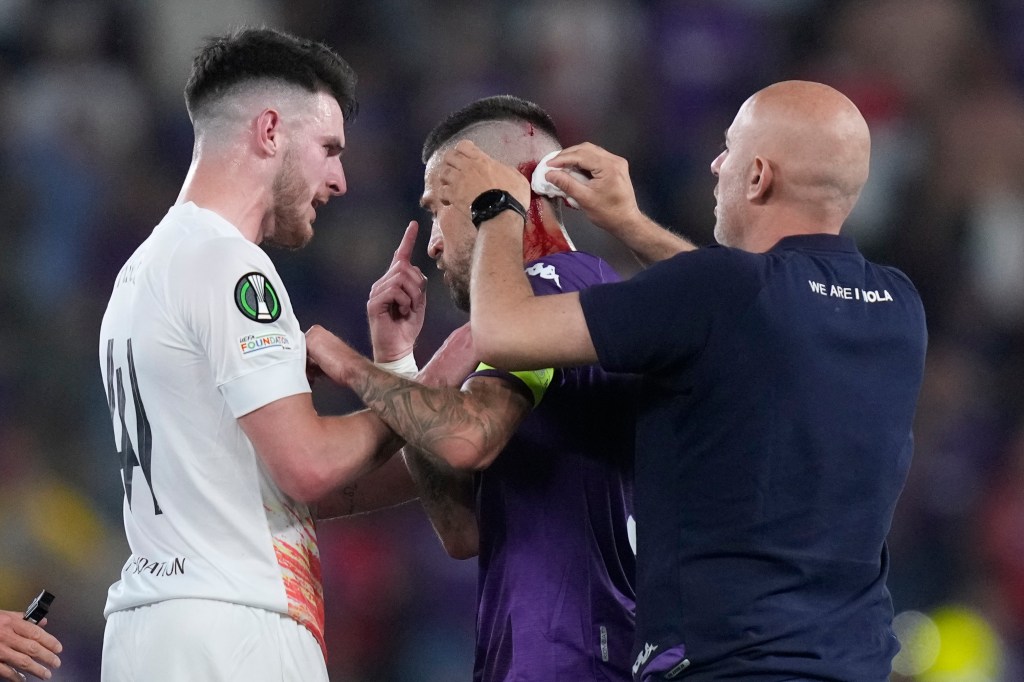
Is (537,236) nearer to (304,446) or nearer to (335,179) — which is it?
(335,179)

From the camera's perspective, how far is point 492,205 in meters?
3.40

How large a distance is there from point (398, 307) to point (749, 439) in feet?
4.82

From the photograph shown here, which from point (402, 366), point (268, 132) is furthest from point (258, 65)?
point (402, 366)

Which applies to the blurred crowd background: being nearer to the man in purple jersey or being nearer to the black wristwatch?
the man in purple jersey

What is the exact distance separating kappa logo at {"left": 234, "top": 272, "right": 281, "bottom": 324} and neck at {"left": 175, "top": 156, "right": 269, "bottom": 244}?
0.34 metres

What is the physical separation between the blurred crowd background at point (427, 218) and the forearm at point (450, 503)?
143 inches

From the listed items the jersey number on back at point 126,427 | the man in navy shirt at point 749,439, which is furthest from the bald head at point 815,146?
the jersey number on back at point 126,427

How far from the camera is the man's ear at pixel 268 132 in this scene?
11.9ft

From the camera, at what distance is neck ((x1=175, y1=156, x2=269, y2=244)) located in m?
3.57

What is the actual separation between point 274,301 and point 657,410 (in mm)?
986

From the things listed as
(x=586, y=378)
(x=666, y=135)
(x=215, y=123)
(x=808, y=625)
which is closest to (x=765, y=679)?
(x=808, y=625)

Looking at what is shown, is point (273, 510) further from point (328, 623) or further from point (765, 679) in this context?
point (328, 623)

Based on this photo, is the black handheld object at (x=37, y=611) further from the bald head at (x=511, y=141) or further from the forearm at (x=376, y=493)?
the bald head at (x=511, y=141)

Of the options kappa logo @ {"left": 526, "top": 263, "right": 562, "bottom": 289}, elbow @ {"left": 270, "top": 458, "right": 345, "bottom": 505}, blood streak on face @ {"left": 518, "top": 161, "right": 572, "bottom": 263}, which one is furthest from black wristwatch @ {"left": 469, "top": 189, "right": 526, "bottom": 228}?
elbow @ {"left": 270, "top": 458, "right": 345, "bottom": 505}
